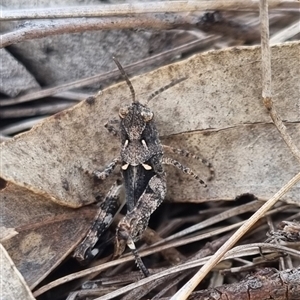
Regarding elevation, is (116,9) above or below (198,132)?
above

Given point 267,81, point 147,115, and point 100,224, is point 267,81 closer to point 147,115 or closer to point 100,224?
point 147,115

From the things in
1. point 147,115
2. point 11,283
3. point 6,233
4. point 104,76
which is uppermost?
point 104,76

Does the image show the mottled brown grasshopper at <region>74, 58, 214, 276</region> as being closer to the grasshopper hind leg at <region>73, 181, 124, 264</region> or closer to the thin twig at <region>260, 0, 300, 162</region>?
the grasshopper hind leg at <region>73, 181, 124, 264</region>

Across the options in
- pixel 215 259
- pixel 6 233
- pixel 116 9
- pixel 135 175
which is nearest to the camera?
pixel 215 259

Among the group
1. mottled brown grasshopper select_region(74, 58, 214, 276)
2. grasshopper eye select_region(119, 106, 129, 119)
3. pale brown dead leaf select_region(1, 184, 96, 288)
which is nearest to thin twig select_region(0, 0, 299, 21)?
mottled brown grasshopper select_region(74, 58, 214, 276)

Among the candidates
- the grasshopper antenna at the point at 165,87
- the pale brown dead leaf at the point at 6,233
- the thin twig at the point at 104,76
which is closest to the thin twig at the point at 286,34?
the thin twig at the point at 104,76

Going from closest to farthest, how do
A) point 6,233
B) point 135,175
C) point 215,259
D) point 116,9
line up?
point 215,259
point 6,233
point 116,9
point 135,175

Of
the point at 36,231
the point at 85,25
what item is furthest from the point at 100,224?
the point at 85,25

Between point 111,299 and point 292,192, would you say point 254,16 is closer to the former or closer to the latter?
point 292,192
